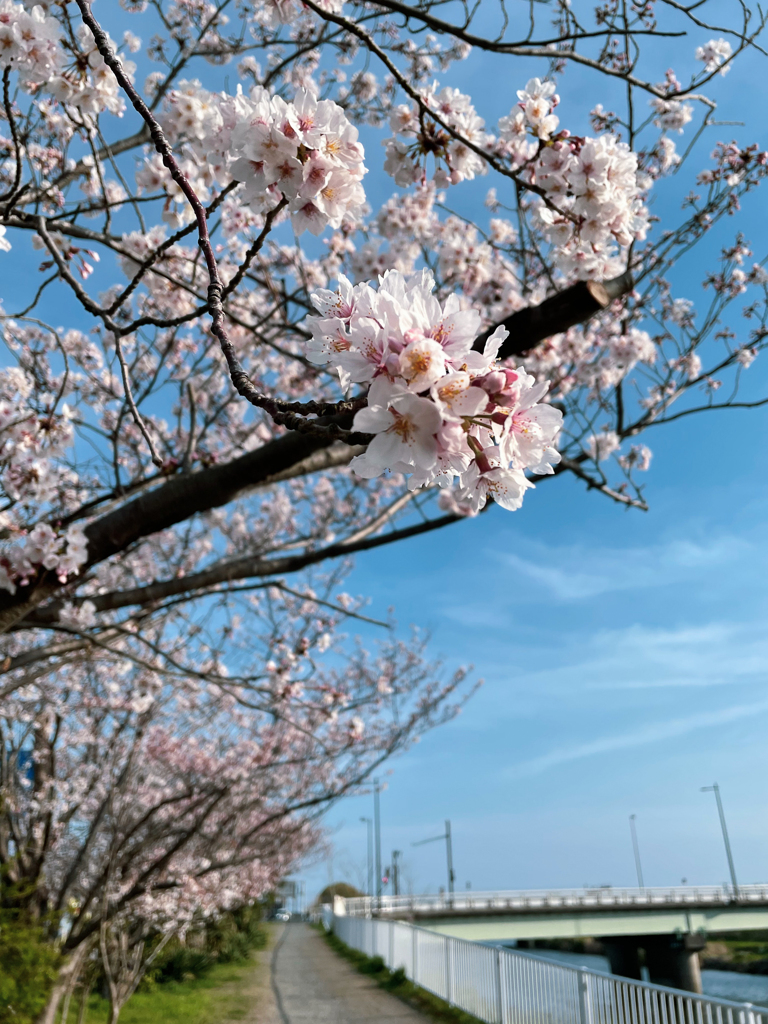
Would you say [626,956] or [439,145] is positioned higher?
[439,145]

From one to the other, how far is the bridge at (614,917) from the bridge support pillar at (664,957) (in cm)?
3

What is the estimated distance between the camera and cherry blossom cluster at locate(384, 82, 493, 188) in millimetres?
2938

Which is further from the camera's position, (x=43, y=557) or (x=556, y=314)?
(x=43, y=557)

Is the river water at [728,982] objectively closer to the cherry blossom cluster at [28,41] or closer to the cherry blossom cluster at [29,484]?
the cherry blossom cluster at [29,484]

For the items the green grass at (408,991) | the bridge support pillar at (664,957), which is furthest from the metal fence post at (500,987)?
the bridge support pillar at (664,957)

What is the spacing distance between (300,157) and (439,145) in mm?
1582

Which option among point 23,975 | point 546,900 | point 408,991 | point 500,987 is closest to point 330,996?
point 408,991

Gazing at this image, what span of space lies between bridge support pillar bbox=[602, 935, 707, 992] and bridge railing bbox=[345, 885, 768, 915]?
56.6 inches

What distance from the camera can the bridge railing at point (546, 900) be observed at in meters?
26.7

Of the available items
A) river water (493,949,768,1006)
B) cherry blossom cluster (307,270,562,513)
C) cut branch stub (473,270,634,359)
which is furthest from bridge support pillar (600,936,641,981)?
cherry blossom cluster (307,270,562,513)

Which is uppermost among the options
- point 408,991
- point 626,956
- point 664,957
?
point 408,991

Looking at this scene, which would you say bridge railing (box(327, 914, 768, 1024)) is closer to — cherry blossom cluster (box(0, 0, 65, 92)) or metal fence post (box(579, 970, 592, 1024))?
metal fence post (box(579, 970, 592, 1024))

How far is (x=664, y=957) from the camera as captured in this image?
28109 millimetres

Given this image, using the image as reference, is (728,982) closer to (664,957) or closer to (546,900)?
(664,957)
